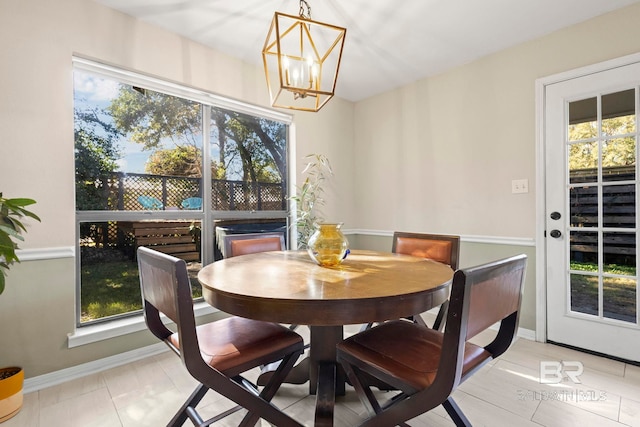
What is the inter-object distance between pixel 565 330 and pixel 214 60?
11.7 feet

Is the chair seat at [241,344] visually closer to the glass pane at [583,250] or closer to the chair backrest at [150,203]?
the chair backrest at [150,203]

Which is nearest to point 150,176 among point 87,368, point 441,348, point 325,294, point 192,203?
point 192,203

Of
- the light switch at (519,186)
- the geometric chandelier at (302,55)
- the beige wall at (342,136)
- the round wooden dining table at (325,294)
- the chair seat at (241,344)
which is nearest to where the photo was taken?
the round wooden dining table at (325,294)

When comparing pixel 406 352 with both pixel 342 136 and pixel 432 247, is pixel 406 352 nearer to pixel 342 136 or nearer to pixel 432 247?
pixel 432 247

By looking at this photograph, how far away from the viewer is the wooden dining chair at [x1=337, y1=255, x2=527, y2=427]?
936 millimetres

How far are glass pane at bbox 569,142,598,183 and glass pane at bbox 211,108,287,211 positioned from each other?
2502 mm

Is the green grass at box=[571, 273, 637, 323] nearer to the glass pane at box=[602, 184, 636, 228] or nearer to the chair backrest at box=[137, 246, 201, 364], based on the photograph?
the glass pane at box=[602, 184, 636, 228]

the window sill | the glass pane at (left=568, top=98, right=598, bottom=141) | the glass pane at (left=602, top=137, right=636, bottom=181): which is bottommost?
the window sill

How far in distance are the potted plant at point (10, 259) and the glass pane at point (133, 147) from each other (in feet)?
1.96

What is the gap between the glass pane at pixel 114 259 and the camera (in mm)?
2191

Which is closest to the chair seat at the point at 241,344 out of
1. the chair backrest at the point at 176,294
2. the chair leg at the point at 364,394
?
the chair backrest at the point at 176,294

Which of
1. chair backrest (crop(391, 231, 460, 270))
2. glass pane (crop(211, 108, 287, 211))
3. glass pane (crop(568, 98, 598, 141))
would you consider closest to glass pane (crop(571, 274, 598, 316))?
glass pane (crop(568, 98, 598, 141))

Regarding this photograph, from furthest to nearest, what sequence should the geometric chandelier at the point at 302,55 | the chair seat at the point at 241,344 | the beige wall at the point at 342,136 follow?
the beige wall at the point at 342,136
the geometric chandelier at the point at 302,55
the chair seat at the point at 241,344

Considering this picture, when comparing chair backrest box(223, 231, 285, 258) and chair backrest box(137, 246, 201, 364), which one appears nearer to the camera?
chair backrest box(137, 246, 201, 364)
